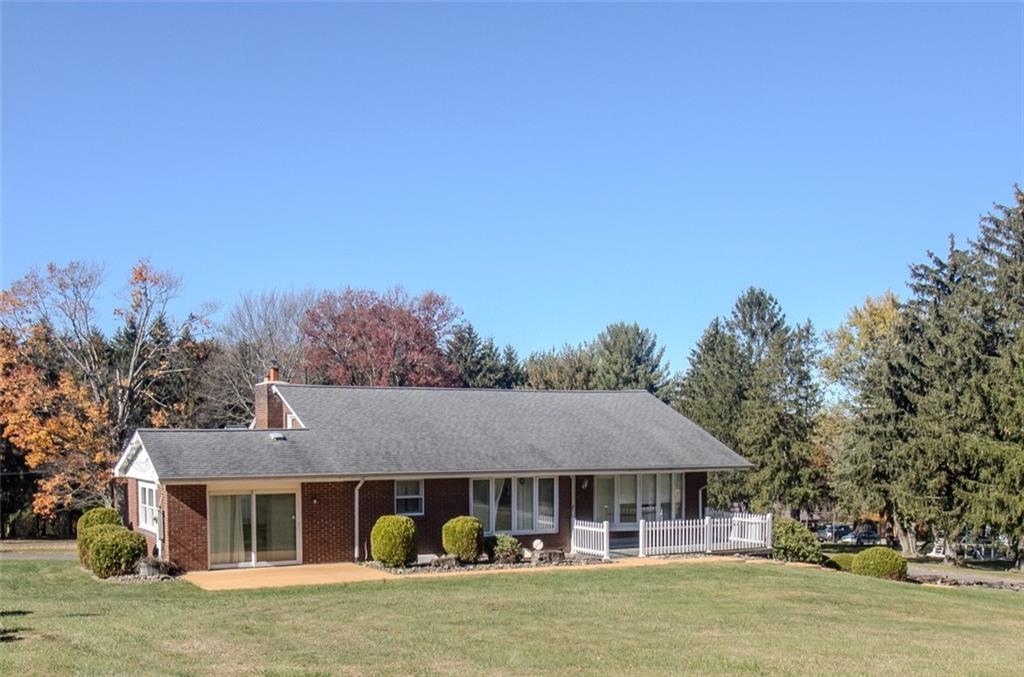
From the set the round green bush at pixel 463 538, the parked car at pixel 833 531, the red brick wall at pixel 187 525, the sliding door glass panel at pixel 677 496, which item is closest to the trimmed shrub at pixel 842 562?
the sliding door glass panel at pixel 677 496

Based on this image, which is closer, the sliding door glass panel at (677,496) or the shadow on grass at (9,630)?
the shadow on grass at (9,630)

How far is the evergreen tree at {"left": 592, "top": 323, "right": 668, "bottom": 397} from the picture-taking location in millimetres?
68250

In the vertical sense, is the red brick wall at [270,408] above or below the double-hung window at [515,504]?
above

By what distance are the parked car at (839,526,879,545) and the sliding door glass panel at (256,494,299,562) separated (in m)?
44.1

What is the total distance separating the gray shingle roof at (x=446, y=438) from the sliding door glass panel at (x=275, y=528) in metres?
1.04

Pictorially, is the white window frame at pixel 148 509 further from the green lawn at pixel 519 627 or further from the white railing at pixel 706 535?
the white railing at pixel 706 535

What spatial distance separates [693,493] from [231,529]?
574 inches

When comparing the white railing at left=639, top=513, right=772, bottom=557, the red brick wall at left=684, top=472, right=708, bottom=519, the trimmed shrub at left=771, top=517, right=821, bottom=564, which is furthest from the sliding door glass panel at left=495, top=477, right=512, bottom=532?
the trimmed shrub at left=771, top=517, right=821, bottom=564

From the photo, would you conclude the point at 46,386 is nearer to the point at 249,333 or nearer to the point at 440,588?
the point at 249,333

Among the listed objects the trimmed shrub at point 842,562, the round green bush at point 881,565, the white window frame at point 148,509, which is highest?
the white window frame at point 148,509

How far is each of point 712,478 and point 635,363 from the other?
22441 millimetres

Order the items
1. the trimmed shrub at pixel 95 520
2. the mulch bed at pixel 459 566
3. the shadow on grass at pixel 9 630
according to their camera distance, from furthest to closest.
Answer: the trimmed shrub at pixel 95 520, the mulch bed at pixel 459 566, the shadow on grass at pixel 9 630

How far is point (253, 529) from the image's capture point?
2458cm

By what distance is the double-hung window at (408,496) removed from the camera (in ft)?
87.1
